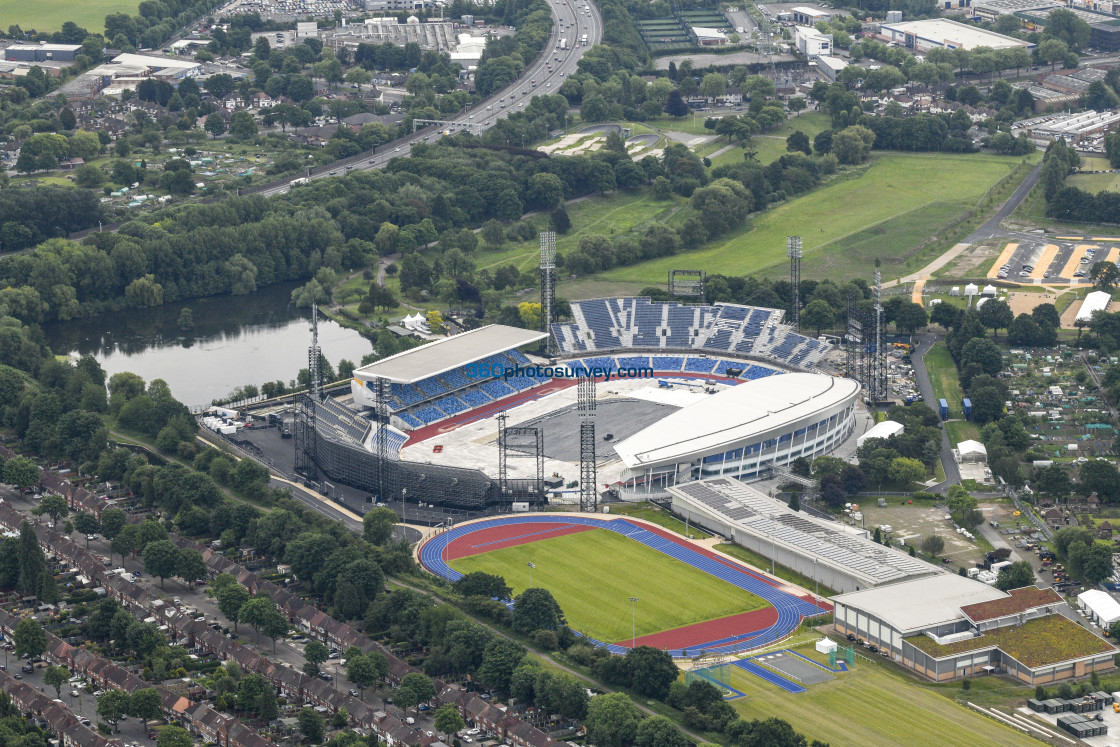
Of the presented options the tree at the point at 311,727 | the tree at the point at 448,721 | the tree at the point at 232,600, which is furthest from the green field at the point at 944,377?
the tree at the point at 311,727

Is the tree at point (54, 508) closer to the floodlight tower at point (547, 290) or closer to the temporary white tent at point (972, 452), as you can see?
the floodlight tower at point (547, 290)

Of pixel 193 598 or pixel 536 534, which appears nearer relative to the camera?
pixel 193 598

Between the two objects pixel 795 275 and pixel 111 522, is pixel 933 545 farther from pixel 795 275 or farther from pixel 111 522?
pixel 111 522

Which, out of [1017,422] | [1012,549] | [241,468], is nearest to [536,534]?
[241,468]

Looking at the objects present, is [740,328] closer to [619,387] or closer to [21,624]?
[619,387]

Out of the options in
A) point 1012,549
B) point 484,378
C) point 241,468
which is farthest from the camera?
point 484,378

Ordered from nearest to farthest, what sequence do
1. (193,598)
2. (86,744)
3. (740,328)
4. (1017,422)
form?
(86,744) < (193,598) < (1017,422) < (740,328)

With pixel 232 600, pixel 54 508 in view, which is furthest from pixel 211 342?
pixel 232 600

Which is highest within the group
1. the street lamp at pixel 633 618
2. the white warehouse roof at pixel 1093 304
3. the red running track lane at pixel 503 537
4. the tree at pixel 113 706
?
the tree at pixel 113 706
